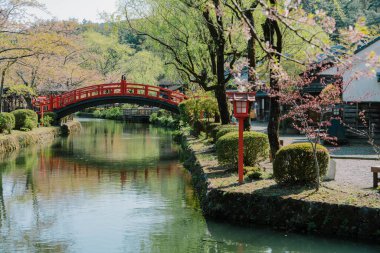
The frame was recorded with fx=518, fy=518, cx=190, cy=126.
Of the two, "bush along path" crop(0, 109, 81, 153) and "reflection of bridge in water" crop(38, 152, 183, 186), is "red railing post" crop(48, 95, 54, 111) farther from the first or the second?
"reflection of bridge in water" crop(38, 152, 183, 186)

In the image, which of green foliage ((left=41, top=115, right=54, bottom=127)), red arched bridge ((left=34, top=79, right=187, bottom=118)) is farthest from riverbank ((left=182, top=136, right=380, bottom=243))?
green foliage ((left=41, top=115, right=54, bottom=127))

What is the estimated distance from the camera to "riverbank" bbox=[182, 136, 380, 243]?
1003 cm

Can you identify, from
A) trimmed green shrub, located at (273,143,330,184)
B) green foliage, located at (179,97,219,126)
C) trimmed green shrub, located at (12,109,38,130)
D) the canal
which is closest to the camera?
the canal

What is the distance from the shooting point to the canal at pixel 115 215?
34.6 ft

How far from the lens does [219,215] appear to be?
12.1 m

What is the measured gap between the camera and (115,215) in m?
13.2

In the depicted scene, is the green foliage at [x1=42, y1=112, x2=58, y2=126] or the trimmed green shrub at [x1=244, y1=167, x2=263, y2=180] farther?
the green foliage at [x1=42, y1=112, x2=58, y2=126]

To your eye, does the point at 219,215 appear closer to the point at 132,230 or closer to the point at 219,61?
the point at 132,230

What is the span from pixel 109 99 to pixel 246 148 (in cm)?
2407

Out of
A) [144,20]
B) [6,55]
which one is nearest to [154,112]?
[6,55]

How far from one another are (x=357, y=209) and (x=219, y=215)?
332 centimetres

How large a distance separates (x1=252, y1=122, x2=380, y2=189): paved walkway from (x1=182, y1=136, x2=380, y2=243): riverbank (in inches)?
34.4

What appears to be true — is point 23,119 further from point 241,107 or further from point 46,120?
point 241,107

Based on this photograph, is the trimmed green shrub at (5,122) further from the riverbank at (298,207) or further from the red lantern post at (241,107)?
the red lantern post at (241,107)
